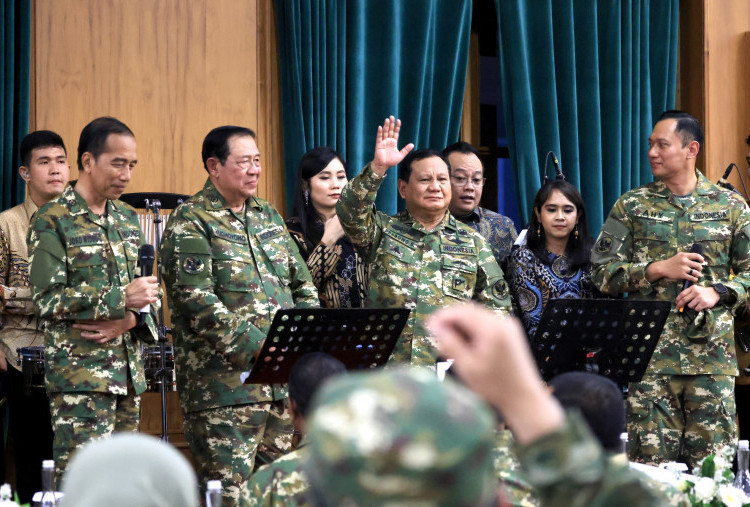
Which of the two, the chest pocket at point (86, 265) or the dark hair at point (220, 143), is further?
the dark hair at point (220, 143)

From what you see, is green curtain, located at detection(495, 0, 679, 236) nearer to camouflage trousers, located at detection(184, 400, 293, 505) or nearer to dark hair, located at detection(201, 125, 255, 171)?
dark hair, located at detection(201, 125, 255, 171)

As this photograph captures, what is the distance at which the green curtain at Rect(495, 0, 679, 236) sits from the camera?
20.1 ft

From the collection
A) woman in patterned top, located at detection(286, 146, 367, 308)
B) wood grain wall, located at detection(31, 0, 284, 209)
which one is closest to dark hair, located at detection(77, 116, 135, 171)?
woman in patterned top, located at detection(286, 146, 367, 308)

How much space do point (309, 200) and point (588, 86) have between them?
2274mm

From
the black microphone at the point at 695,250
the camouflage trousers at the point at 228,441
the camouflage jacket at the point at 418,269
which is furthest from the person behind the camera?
the black microphone at the point at 695,250

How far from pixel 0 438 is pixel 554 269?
2.65 meters

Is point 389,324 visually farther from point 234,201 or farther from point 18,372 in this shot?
point 18,372

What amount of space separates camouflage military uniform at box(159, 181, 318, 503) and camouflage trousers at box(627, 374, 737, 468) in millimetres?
1613

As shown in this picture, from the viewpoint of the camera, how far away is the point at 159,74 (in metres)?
5.34

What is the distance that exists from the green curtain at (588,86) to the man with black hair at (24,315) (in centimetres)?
273

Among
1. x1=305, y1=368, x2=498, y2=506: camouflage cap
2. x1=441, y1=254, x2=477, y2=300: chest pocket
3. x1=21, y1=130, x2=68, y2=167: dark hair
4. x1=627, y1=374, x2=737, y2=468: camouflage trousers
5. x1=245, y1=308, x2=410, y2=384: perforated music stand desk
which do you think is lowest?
x1=627, y1=374, x2=737, y2=468: camouflage trousers

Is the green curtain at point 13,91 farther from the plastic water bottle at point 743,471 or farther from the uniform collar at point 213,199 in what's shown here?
the plastic water bottle at point 743,471

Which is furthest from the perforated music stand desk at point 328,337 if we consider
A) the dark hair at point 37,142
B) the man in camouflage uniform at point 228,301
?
the dark hair at point 37,142

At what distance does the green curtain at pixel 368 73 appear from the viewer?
5625 mm
